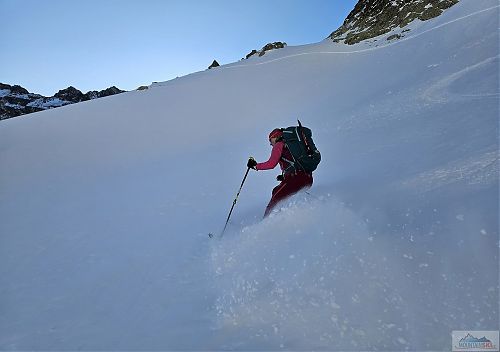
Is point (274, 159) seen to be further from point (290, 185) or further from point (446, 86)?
point (446, 86)

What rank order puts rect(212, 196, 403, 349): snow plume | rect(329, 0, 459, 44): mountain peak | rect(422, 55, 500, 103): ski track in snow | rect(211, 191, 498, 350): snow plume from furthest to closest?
A: rect(329, 0, 459, 44): mountain peak < rect(422, 55, 500, 103): ski track in snow < rect(212, 196, 403, 349): snow plume < rect(211, 191, 498, 350): snow plume

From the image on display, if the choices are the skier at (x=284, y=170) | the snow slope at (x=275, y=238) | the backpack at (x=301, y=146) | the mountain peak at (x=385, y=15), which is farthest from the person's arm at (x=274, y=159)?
the mountain peak at (x=385, y=15)

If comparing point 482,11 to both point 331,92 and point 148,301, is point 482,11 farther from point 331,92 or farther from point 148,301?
point 148,301

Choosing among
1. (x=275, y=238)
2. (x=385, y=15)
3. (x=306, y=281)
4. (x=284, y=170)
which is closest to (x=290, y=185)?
(x=284, y=170)

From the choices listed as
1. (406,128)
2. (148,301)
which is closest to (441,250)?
(148,301)

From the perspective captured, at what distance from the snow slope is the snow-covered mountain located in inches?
7074

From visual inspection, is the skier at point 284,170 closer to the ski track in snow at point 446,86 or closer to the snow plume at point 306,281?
the snow plume at point 306,281

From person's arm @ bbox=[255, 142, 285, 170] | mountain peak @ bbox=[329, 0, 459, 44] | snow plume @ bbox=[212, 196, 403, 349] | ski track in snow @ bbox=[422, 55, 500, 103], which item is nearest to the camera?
snow plume @ bbox=[212, 196, 403, 349]

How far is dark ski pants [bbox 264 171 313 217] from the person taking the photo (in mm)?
6172

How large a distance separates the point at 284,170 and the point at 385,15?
90.3ft

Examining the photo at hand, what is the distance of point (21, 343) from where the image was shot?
415 cm

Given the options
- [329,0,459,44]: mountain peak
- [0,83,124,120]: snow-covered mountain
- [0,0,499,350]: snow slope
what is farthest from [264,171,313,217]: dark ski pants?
[0,83,124,120]: snow-covered mountain

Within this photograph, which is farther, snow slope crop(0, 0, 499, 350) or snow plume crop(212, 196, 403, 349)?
snow slope crop(0, 0, 499, 350)

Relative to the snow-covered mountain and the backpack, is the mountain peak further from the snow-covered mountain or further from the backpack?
the snow-covered mountain
